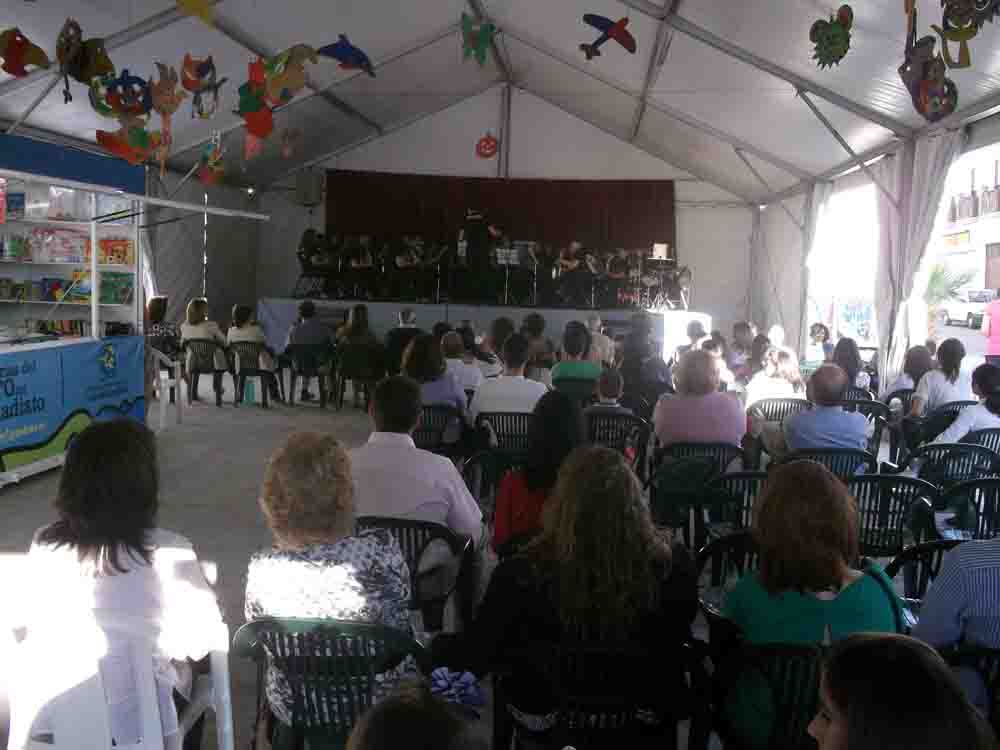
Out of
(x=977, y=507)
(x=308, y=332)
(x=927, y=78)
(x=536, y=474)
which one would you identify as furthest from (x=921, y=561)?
(x=308, y=332)

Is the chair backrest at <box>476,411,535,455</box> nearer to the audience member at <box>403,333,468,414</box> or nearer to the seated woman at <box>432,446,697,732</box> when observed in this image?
the audience member at <box>403,333,468,414</box>

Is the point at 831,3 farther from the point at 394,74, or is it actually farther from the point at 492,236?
the point at 492,236

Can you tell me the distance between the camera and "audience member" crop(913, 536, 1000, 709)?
6.71ft

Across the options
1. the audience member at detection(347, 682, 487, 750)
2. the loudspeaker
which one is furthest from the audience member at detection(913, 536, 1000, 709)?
the loudspeaker

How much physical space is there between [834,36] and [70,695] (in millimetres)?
5757

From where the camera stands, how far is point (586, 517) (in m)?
1.97

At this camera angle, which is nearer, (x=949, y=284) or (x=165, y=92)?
(x=165, y=92)

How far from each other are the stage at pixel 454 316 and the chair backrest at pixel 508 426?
25.0 ft

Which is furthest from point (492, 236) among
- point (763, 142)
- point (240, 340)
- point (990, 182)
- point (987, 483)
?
point (987, 483)

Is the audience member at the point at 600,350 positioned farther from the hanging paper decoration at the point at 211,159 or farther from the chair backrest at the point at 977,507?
the hanging paper decoration at the point at 211,159

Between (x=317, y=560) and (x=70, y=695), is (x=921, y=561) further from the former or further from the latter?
(x=70, y=695)

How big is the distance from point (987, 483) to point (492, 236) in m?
12.1

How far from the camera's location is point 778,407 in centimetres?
559

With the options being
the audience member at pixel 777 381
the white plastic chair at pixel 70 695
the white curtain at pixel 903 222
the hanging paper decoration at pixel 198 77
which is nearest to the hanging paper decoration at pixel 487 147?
the hanging paper decoration at pixel 198 77
